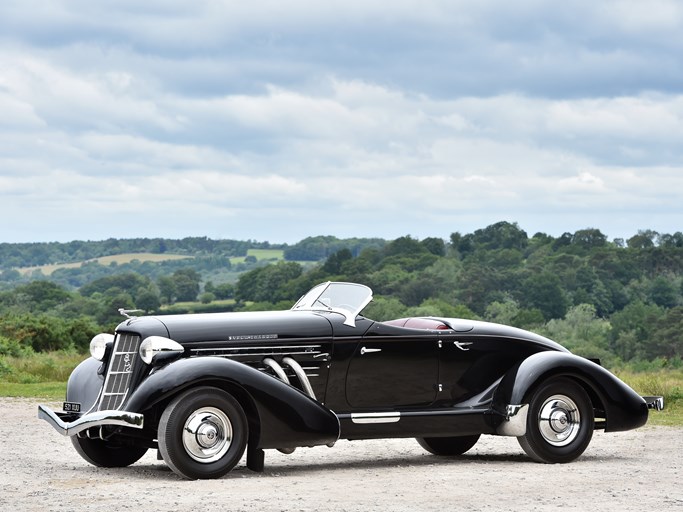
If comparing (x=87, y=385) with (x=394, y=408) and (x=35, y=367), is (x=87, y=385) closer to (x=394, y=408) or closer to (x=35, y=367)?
(x=394, y=408)

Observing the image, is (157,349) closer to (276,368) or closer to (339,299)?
(276,368)

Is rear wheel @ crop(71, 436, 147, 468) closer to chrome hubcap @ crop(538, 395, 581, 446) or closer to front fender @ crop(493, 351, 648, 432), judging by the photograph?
front fender @ crop(493, 351, 648, 432)

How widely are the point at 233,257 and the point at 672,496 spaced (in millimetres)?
140286

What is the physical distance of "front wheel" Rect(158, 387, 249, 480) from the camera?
10.9 m

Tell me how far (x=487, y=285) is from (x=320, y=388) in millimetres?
116480

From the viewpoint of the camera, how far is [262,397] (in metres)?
11.3

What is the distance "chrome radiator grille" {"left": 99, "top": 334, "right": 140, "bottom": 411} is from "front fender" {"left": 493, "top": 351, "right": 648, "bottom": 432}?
12.9 feet

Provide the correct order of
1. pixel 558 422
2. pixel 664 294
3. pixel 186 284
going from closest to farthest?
1. pixel 558 422
2. pixel 186 284
3. pixel 664 294

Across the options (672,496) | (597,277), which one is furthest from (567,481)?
(597,277)

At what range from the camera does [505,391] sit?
42.1 feet

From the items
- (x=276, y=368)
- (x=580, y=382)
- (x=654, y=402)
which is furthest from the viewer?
(x=654, y=402)

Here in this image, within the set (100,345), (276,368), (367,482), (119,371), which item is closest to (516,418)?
(367,482)

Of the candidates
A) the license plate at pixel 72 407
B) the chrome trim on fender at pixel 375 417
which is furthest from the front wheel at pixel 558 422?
the license plate at pixel 72 407

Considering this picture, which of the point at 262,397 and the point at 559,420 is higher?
the point at 262,397
